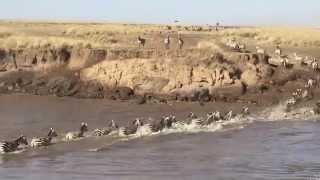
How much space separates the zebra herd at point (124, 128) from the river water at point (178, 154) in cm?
48

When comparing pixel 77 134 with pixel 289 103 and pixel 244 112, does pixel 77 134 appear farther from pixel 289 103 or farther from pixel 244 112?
pixel 289 103

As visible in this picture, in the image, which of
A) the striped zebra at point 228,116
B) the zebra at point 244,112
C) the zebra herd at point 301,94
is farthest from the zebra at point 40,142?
the zebra herd at point 301,94

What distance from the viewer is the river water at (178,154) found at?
15031 millimetres

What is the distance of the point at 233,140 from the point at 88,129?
492cm

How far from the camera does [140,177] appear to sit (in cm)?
1462

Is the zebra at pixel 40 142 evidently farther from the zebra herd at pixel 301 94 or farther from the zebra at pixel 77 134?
the zebra herd at pixel 301 94

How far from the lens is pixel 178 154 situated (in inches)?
695

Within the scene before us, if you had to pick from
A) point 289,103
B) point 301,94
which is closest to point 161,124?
point 289,103

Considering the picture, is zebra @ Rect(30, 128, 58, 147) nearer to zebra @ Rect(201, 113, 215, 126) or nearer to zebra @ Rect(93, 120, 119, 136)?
zebra @ Rect(93, 120, 119, 136)

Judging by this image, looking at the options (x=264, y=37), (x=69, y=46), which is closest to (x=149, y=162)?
(x=69, y=46)

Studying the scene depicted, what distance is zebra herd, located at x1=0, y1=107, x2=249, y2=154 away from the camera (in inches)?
745

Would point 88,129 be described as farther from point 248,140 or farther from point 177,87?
point 177,87

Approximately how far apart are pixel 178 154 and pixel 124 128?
451 cm

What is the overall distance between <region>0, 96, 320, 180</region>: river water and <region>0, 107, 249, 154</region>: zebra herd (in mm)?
480
